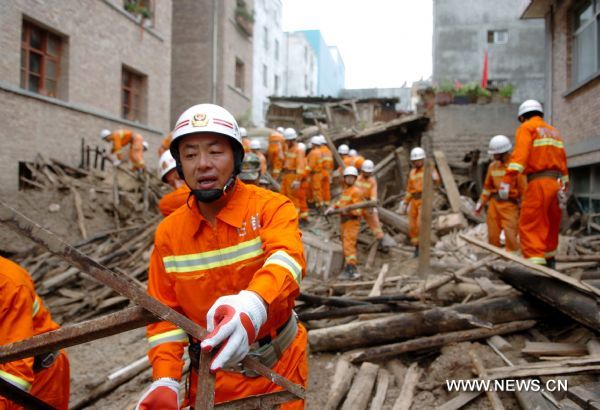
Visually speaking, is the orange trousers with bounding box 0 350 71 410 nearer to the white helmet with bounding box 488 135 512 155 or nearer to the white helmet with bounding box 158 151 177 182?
the white helmet with bounding box 158 151 177 182

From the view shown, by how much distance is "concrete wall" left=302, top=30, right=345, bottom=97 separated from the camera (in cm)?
5150

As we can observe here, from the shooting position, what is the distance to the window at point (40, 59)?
11672 mm

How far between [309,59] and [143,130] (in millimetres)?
34134

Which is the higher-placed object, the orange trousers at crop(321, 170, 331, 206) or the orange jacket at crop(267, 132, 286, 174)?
the orange jacket at crop(267, 132, 286, 174)

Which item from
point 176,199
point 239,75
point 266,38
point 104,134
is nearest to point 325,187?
point 104,134

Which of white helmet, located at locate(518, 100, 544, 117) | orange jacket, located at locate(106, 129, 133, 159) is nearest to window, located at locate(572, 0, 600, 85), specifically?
white helmet, located at locate(518, 100, 544, 117)

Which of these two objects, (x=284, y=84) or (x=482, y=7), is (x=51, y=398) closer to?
(x=482, y=7)

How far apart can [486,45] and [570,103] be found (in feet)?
51.9

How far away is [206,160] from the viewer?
2.17 metres

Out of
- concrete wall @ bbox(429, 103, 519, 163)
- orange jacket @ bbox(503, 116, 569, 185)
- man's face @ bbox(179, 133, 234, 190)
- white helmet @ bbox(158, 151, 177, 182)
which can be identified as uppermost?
concrete wall @ bbox(429, 103, 519, 163)

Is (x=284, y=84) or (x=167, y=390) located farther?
(x=284, y=84)

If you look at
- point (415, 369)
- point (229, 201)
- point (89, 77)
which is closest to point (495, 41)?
point (89, 77)

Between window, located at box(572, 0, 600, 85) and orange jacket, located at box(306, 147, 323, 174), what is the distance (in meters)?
6.13

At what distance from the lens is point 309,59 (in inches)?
1863
